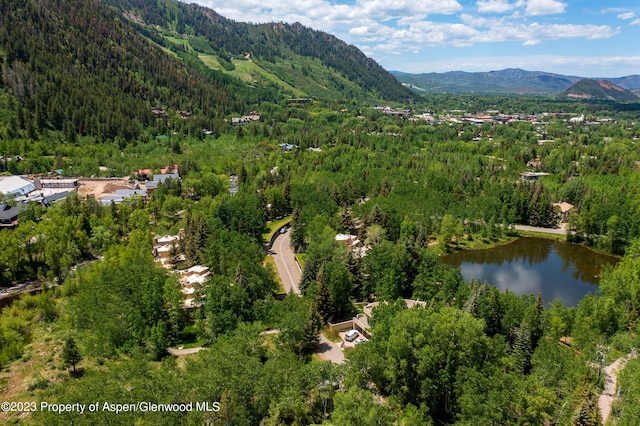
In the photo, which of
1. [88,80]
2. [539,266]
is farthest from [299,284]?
[88,80]

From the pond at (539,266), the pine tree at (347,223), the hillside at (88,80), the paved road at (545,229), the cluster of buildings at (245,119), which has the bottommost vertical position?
the pond at (539,266)

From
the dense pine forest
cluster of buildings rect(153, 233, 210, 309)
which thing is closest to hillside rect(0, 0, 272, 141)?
the dense pine forest

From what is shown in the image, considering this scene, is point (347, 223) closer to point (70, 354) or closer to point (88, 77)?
point (70, 354)

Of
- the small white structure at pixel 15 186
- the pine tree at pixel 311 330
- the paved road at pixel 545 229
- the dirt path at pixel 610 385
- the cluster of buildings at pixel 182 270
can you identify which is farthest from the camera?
the small white structure at pixel 15 186

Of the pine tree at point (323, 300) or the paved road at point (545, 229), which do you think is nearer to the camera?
the pine tree at point (323, 300)

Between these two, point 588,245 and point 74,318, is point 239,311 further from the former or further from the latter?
point 588,245

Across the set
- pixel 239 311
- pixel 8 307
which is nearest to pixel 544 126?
pixel 239 311

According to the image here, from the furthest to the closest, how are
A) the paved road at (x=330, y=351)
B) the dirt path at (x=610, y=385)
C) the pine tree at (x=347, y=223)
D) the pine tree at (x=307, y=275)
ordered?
the pine tree at (x=347, y=223) → the pine tree at (x=307, y=275) → the paved road at (x=330, y=351) → the dirt path at (x=610, y=385)

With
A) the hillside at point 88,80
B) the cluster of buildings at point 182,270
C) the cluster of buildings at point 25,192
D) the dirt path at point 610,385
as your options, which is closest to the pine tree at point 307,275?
the cluster of buildings at point 182,270

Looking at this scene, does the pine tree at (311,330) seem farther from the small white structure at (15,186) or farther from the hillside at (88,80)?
the hillside at (88,80)
